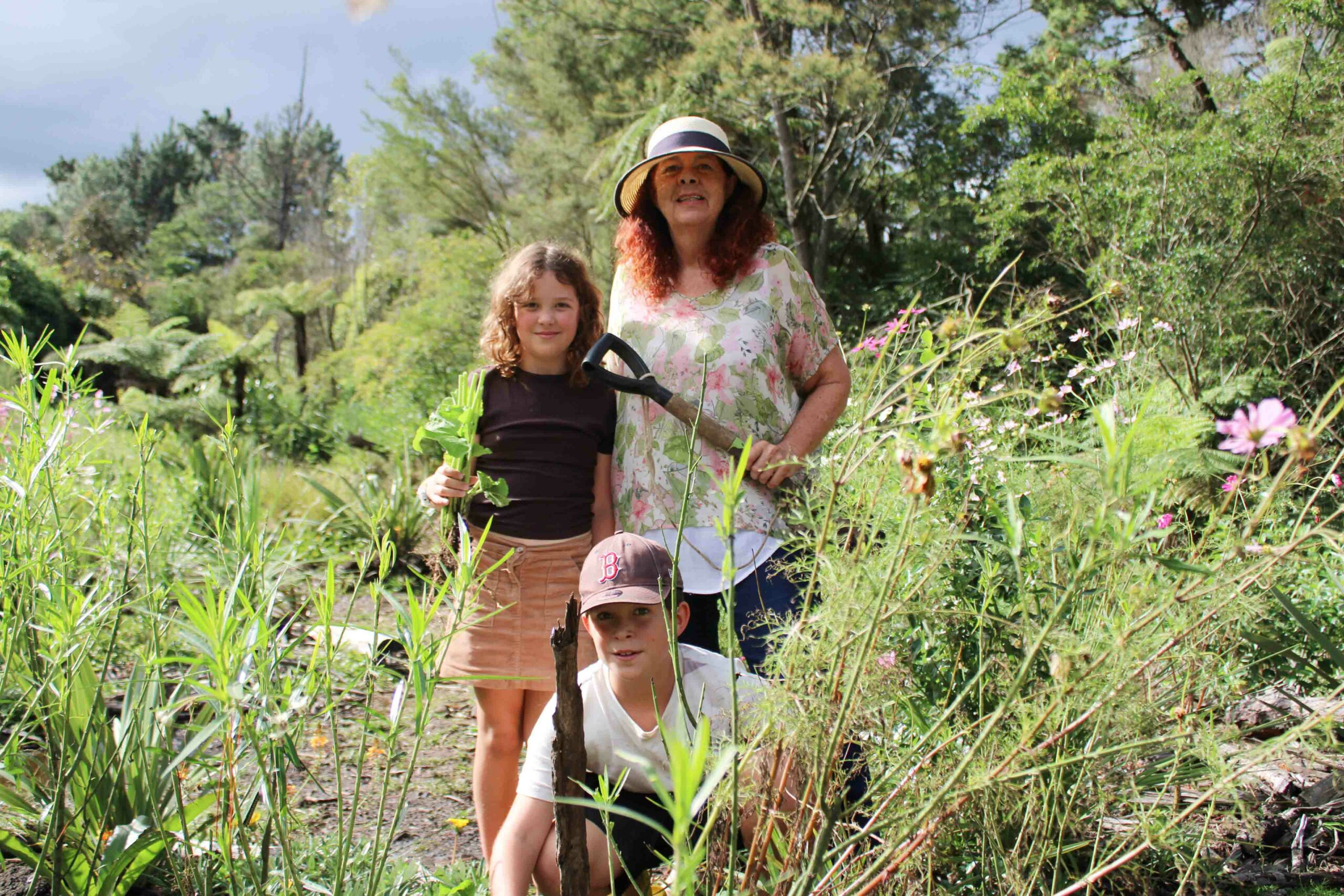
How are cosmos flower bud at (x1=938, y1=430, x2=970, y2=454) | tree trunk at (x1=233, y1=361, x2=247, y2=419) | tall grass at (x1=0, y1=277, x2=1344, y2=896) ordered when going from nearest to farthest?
cosmos flower bud at (x1=938, y1=430, x2=970, y2=454) < tall grass at (x1=0, y1=277, x2=1344, y2=896) < tree trunk at (x1=233, y1=361, x2=247, y2=419)

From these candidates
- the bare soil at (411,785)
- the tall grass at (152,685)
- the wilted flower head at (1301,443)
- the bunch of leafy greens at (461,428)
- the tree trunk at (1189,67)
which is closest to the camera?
the wilted flower head at (1301,443)

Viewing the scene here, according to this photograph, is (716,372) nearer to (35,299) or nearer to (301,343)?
(301,343)

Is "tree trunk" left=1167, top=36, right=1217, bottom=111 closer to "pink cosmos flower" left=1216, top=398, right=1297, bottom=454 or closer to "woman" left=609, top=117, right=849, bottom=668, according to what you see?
"woman" left=609, top=117, right=849, bottom=668

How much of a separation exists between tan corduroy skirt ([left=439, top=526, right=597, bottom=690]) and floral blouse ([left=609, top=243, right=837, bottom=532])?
19 cm

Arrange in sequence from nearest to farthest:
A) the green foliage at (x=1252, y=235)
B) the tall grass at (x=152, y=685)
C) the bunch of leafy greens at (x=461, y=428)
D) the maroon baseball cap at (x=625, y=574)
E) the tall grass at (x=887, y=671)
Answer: the tall grass at (x=887, y=671) → the tall grass at (x=152, y=685) → the maroon baseball cap at (x=625, y=574) → the bunch of leafy greens at (x=461, y=428) → the green foliage at (x=1252, y=235)

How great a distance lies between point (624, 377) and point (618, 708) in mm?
650

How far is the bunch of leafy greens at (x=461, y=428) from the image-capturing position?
174 centimetres

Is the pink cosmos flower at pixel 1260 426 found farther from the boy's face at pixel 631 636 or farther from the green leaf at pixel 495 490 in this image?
the green leaf at pixel 495 490

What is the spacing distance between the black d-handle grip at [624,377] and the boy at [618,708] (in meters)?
0.34

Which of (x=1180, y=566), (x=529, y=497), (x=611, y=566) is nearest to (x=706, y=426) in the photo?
(x=611, y=566)

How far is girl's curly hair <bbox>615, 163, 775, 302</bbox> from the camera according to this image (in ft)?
7.20

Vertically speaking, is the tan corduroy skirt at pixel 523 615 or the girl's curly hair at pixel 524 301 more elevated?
the girl's curly hair at pixel 524 301

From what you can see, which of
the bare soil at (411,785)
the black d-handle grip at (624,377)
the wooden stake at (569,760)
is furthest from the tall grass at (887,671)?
the bare soil at (411,785)

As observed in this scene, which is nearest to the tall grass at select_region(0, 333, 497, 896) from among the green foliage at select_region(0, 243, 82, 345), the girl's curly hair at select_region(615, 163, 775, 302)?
the girl's curly hair at select_region(615, 163, 775, 302)
